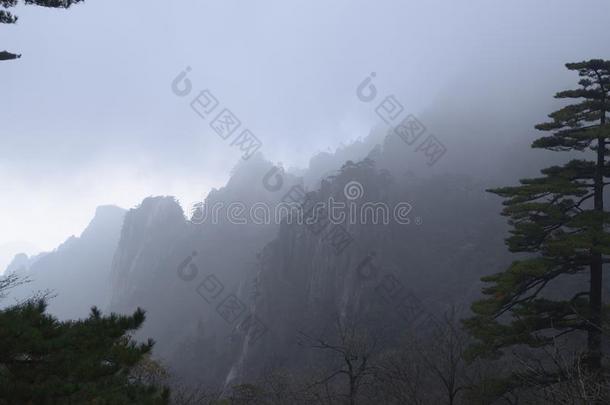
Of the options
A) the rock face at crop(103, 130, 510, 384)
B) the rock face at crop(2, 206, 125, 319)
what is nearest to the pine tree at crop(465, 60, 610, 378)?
the rock face at crop(103, 130, 510, 384)

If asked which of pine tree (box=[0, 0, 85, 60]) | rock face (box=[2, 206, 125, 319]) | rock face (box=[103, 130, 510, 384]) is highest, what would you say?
rock face (box=[2, 206, 125, 319])

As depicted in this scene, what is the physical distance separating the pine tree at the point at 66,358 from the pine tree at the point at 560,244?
27.8 feet

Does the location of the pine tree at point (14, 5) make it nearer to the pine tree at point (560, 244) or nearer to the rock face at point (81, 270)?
the pine tree at point (560, 244)

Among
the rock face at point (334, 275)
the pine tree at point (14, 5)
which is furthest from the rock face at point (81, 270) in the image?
the pine tree at point (14, 5)

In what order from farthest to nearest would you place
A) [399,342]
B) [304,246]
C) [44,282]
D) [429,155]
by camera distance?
1. [44,282]
2. [429,155]
3. [304,246]
4. [399,342]

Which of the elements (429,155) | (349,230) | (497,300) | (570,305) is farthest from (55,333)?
(429,155)

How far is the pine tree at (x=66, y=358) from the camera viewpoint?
184 inches

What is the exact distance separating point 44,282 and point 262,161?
334ft

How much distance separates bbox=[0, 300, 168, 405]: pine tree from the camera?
4672 mm

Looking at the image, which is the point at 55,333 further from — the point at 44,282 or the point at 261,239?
the point at 44,282

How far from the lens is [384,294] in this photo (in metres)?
53.2

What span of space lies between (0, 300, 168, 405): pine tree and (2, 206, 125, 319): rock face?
12420 cm

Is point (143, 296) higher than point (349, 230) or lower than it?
higher

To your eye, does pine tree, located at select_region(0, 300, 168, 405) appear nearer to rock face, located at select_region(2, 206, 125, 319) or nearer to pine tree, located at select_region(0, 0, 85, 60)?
pine tree, located at select_region(0, 0, 85, 60)
